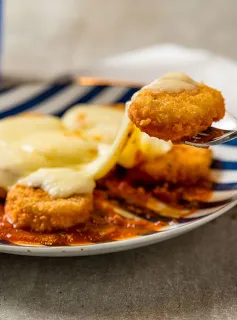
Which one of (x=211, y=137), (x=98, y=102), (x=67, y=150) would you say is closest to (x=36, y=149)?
(x=67, y=150)

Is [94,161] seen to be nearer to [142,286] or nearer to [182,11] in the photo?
[142,286]

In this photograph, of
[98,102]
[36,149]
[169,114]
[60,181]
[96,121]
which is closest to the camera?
[169,114]

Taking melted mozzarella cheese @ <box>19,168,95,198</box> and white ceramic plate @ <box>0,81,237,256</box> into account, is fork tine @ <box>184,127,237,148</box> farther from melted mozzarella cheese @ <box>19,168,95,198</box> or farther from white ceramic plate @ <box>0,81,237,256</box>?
melted mozzarella cheese @ <box>19,168,95,198</box>

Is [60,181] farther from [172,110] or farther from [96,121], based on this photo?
[96,121]

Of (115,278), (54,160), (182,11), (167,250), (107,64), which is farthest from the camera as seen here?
(182,11)

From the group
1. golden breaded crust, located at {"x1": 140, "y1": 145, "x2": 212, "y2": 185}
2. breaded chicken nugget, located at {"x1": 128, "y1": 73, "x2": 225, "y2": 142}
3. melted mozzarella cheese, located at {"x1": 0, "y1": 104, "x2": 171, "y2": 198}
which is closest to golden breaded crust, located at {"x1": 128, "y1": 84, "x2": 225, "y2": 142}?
breaded chicken nugget, located at {"x1": 128, "y1": 73, "x2": 225, "y2": 142}

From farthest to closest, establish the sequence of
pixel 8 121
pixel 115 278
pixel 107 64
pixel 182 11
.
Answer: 1. pixel 182 11
2. pixel 107 64
3. pixel 8 121
4. pixel 115 278

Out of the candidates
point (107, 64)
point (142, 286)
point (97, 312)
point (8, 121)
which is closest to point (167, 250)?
point (142, 286)
